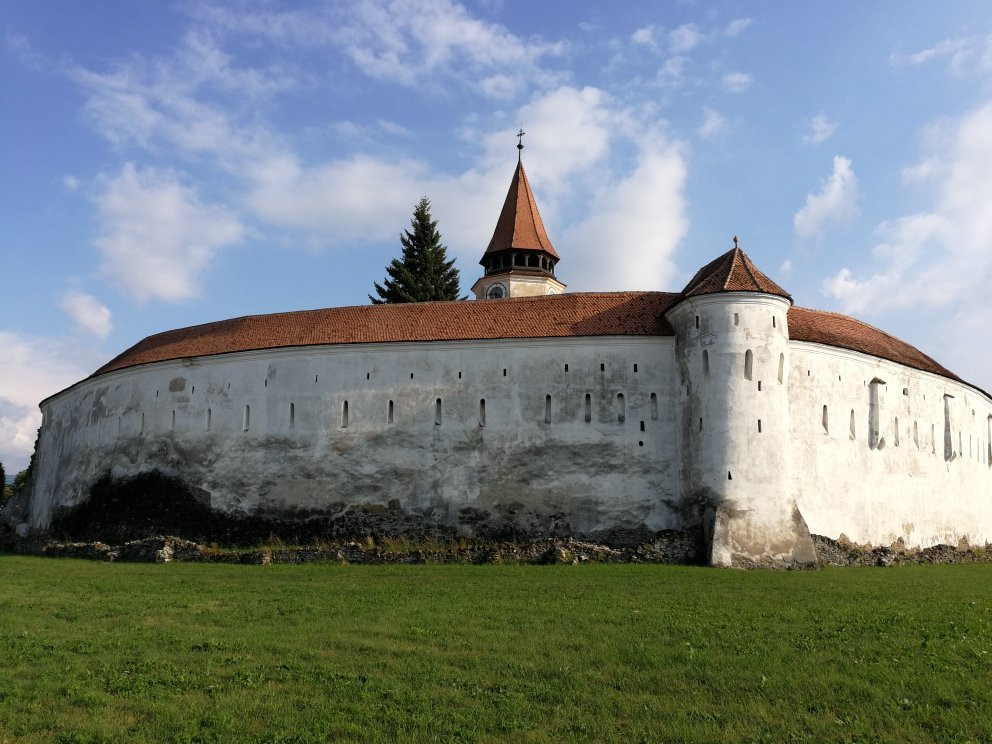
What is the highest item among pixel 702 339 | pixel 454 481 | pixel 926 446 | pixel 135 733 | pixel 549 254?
pixel 549 254

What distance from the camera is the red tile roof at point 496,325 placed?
3055cm

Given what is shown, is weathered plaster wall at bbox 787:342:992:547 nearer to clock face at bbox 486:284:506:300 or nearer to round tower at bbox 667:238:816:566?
round tower at bbox 667:238:816:566

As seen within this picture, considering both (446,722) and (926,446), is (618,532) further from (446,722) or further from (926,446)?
(446,722)

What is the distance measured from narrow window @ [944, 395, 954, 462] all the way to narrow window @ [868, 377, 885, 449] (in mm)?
4914

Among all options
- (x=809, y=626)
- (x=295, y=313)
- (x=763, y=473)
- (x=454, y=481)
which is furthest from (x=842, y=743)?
(x=295, y=313)

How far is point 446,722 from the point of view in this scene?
30.5ft

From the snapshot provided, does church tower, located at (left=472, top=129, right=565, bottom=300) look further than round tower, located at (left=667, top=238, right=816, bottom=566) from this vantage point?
Yes

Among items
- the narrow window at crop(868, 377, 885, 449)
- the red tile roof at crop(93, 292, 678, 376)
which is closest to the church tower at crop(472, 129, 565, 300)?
the red tile roof at crop(93, 292, 678, 376)

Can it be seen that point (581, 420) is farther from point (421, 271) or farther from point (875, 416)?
point (421, 271)

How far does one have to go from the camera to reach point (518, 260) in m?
50.2

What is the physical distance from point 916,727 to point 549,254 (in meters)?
43.3

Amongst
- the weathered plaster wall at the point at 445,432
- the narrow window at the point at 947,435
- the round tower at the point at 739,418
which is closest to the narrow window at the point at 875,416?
the narrow window at the point at 947,435

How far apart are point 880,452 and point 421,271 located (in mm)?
35749

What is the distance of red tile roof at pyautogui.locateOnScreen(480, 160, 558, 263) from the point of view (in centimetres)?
5044
